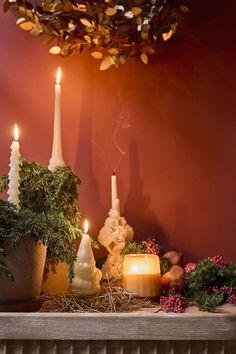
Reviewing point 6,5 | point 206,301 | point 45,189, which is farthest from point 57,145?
point 206,301

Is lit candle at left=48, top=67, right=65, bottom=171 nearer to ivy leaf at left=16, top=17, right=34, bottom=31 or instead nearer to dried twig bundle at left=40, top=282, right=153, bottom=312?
ivy leaf at left=16, top=17, right=34, bottom=31

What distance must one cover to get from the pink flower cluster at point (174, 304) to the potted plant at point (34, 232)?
20cm

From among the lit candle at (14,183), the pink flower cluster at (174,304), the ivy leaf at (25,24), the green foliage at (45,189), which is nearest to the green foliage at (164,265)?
the pink flower cluster at (174,304)

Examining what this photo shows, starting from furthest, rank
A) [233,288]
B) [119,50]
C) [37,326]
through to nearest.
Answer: [119,50] < [233,288] < [37,326]

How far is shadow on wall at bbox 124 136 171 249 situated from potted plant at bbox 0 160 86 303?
0.25 m

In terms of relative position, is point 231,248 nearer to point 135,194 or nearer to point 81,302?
point 135,194

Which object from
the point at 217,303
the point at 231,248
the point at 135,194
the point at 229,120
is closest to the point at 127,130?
the point at 135,194

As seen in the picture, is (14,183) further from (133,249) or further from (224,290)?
(224,290)

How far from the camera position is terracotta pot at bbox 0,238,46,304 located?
3.03ft

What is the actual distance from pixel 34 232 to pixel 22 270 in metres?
0.08

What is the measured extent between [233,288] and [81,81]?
0.66 meters

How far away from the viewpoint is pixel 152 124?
4.20 feet

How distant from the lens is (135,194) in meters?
1.27

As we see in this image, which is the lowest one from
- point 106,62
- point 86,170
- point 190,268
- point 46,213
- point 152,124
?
point 190,268
